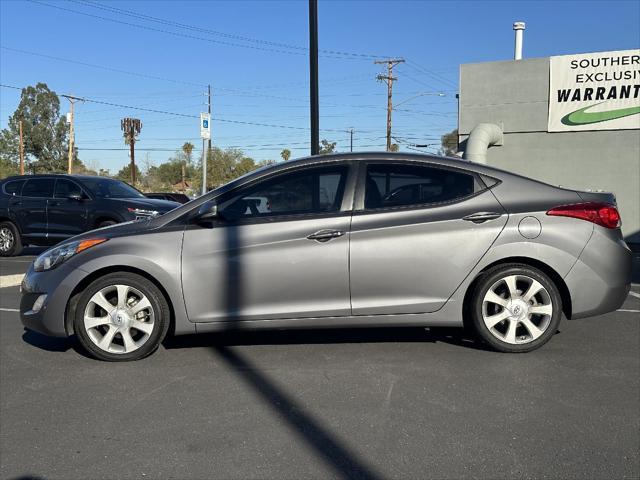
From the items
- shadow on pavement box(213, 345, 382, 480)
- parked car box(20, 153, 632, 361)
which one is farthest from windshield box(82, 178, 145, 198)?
shadow on pavement box(213, 345, 382, 480)

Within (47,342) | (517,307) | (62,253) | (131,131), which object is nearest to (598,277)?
(517,307)

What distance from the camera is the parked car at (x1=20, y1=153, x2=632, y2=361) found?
4566 millimetres

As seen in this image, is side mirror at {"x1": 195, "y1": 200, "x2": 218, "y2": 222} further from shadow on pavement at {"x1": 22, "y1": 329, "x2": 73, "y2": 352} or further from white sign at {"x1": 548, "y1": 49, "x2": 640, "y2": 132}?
white sign at {"x1": 548, "y1": 49, "x2": 640, "y2": 132}

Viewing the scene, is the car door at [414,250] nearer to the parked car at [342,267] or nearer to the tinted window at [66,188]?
the parked car at [342,267]

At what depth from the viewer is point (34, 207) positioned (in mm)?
11922

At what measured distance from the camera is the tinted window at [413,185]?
473cm

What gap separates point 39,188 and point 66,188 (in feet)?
2.74

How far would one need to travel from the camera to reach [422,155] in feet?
15.9

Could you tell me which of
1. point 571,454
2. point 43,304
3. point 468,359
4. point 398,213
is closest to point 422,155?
point 398,213

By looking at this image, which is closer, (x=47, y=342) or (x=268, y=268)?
(x=268, y=268)

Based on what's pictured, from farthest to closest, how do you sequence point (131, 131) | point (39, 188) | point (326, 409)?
point (131, 131) < point (39, 188) < point (326, 409)

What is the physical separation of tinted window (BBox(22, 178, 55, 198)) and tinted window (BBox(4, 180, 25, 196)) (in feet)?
0.57

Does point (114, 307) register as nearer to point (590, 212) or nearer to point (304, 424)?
point (304, 424)

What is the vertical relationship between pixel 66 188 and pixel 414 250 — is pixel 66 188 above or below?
above
